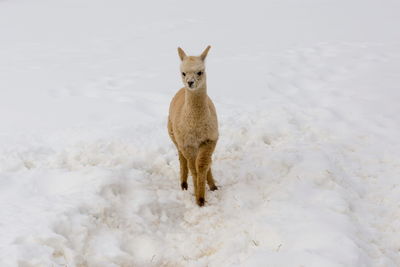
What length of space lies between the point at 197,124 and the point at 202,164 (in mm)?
540

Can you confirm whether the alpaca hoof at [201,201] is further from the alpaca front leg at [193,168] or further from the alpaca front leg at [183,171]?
the alpaca front leg at [183,171]

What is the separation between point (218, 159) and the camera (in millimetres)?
6441

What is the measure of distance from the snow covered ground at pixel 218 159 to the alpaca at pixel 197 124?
1.89 ft

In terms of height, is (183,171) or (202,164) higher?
(202,164)

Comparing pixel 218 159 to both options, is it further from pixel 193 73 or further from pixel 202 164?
pixel 193 73

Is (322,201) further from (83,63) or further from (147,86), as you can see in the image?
(83,63)

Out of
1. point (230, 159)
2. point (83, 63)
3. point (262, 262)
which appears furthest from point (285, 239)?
point (83, 63)

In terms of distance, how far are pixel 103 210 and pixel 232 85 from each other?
18.4ft

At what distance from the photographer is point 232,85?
32.0 ft

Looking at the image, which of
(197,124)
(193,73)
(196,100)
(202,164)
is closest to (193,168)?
(202,164)

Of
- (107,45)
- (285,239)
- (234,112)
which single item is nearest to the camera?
(285,239)

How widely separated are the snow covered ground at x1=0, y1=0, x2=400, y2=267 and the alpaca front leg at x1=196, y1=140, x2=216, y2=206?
Result: 0.19m

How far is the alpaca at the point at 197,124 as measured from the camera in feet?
16.0

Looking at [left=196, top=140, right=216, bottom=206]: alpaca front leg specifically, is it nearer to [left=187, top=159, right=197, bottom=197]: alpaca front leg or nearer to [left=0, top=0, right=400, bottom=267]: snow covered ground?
[left=187, top=159, right=197, bottom=197]: alpaca front leg
